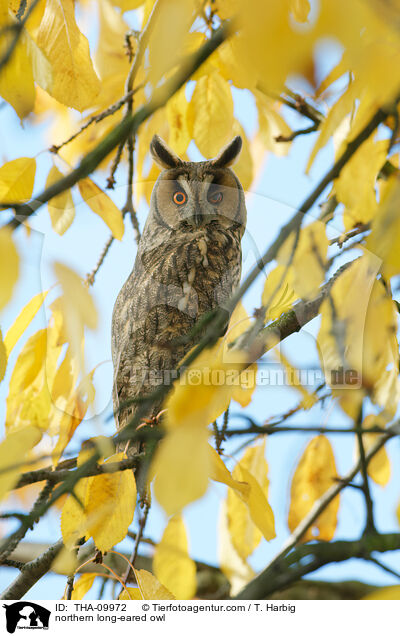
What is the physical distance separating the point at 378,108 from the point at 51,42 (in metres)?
0.49

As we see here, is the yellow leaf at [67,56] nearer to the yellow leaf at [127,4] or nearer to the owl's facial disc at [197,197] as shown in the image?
the yellow leaf at [127,4]

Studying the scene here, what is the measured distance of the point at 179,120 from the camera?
105cm

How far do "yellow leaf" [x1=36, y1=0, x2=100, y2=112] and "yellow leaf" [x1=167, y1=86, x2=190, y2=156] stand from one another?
29 cm

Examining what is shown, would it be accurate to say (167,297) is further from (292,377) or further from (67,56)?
(67,56)

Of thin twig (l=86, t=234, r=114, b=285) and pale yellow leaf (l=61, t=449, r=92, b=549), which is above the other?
thin twig (l=86, t=234, r=114, b=285)

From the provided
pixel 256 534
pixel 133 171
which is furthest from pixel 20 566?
pixel 133 171

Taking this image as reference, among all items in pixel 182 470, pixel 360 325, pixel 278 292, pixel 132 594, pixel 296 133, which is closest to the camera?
pixel 182 470

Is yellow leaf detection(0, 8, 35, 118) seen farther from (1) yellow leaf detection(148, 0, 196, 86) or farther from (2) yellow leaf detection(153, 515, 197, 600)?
(2) yellow leaf detection(153, 515, 197, 600)

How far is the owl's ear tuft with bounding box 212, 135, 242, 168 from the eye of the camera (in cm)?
116

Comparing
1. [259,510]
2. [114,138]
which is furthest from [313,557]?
[114,138]

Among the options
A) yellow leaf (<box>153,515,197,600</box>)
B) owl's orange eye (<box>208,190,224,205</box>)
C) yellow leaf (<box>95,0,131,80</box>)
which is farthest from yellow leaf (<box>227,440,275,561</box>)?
yellow leaf (<box>95,0,131,80</box>)

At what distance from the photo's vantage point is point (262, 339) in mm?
757
